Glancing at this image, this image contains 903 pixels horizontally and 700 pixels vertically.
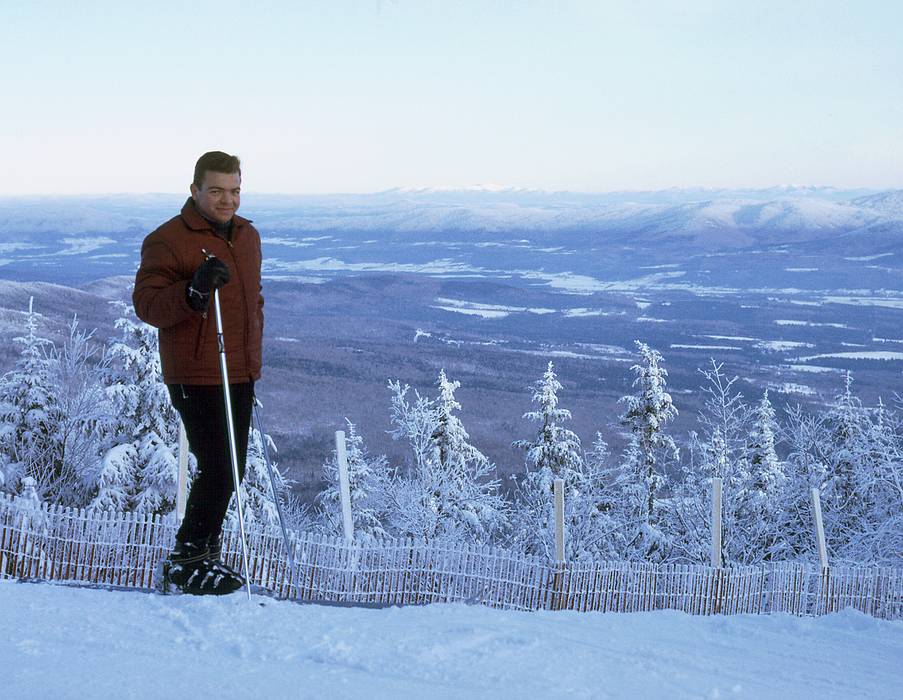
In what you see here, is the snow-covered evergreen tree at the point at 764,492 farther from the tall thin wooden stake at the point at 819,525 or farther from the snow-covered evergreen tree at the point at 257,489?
the snow-covered evergreen tree at the point at 257,489

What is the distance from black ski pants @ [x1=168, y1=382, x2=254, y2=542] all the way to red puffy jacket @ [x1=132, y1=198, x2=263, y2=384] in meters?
0.07

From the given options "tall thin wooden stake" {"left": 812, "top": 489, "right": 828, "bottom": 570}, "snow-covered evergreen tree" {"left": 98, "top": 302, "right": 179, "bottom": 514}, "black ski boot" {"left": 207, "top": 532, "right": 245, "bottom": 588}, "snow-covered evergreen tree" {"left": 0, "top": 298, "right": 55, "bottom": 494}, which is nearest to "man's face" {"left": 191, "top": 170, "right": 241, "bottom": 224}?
A: "black ski boot" {"left": 207, "top": 532, "right": 245, "bottom": 588}

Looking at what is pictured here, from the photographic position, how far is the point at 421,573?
23.0 feet

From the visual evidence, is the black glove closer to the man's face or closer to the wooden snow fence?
the man's face

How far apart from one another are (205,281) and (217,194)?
0.50 m

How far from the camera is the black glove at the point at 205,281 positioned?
3762 mm

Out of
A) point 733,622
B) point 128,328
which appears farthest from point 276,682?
point 128,328

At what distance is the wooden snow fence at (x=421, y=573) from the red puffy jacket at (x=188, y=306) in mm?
1545

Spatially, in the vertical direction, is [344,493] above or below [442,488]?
above

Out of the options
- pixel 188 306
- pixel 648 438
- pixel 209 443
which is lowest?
pixel 648 438

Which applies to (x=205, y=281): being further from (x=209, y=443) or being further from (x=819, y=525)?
(x=819, y=525)

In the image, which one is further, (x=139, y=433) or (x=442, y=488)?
(x=442, y=488)

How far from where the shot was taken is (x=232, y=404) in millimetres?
4160

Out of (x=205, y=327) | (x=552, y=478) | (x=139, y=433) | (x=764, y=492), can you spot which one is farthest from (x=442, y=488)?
(x=205, y=327)
